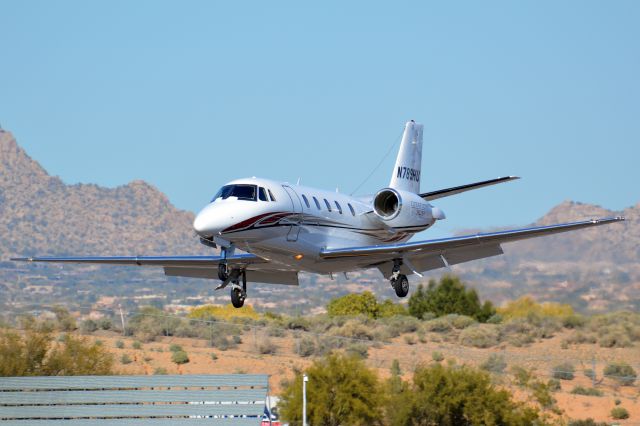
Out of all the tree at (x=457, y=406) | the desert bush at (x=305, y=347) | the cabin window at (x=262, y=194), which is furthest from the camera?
the desert bush at (x=305, y=347)

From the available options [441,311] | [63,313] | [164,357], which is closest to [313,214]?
[164,357]

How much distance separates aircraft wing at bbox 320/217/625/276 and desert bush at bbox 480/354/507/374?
23760mm

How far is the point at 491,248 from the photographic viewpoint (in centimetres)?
3044

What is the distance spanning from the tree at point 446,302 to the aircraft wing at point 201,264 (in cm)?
4105

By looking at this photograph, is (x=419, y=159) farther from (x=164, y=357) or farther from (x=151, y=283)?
(x=151, y=283)

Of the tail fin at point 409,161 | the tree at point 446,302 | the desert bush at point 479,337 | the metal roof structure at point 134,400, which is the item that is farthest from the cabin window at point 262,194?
the tree at point 446,302

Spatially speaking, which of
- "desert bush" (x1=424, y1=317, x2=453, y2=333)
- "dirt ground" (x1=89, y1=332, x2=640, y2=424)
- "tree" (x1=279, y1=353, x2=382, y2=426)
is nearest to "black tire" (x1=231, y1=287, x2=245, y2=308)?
"tree" (x1=279, y1=353, x2=382, y2=426)

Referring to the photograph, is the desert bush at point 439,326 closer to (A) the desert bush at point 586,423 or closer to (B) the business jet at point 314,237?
(A) the desert bush at point 586,423

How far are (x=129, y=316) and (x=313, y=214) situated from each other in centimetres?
3947

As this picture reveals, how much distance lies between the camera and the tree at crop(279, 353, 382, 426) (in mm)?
44062

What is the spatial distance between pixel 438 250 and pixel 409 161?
8.15 metres

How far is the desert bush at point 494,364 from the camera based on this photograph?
54.8m

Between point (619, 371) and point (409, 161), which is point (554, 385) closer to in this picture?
point (619, 371)

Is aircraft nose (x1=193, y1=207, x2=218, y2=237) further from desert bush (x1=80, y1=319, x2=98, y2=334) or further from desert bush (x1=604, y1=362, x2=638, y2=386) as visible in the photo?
desert bush (x1=80, y1=319, x2=98, y2=334)
